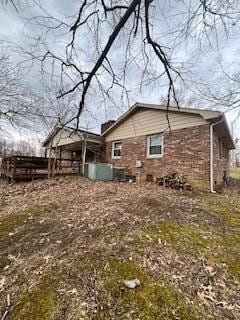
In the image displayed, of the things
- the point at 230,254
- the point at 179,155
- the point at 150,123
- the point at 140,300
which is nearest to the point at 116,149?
the point at 150,123

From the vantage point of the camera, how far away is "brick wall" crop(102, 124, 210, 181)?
9.04 meters

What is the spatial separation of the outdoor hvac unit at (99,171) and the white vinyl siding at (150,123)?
225cm

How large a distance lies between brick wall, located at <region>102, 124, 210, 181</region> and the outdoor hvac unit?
101cm

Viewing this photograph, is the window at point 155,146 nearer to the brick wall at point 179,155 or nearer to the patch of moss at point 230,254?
the brick wall at point 179,155

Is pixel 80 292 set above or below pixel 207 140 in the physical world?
below

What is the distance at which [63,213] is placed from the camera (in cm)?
507

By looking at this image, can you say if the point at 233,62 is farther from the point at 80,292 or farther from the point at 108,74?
the point at 80,292

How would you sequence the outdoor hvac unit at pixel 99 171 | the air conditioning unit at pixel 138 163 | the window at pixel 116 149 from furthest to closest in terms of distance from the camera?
the window at pixel 116 149 → the outdoor hvac unit at pixel 99 171 → the air conditioning unit at pixel 138 163

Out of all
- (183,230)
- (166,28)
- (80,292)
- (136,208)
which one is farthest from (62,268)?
(166,28)

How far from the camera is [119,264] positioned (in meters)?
2.87

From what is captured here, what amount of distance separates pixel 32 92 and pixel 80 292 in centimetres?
988

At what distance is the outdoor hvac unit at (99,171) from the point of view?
1203 cm

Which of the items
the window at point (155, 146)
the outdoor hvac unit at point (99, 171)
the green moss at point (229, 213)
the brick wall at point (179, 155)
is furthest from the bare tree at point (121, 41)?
the outdoor hvac unit at point (99, 171)

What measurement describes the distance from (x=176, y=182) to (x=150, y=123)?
396 cm
